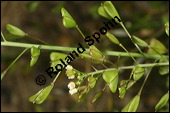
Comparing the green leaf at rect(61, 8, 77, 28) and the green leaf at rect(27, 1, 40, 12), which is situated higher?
the green leaf at rect(27, 1, 40, 12)

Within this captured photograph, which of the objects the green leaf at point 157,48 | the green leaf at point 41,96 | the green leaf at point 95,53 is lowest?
the green leaf at point 157,48

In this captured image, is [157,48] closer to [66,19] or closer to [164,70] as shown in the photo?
[164,70]

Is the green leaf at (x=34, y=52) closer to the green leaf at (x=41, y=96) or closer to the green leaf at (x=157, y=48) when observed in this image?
the green leaf at (x=41, y=96)

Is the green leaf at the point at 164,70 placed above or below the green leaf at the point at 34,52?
below

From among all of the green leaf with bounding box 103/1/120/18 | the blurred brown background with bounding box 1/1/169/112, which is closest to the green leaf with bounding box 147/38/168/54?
the green leaf with bounding box 103/1/120/18

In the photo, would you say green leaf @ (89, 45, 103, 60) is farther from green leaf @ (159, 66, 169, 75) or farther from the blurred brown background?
the blurred brown background

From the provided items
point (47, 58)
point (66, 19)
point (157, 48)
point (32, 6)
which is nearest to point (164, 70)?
point (157, 48)

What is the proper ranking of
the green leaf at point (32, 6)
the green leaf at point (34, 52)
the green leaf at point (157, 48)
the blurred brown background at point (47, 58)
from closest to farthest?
the green leaf at point (34, 52)
the green leaf at point (157, 48)
the green leaf at point (32, 6)
the blurred brown background at point (47, 58)

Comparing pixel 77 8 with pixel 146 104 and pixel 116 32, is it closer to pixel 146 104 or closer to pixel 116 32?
pixel 116 32

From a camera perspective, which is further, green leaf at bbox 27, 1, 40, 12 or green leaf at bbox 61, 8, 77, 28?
green leaf at bbox 27, 1, 40, 12

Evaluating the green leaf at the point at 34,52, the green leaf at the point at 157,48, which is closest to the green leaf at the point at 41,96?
the green leaf at the point at 34,52

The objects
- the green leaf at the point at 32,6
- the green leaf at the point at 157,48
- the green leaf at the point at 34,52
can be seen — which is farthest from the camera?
the green leaf at the point at 32,6

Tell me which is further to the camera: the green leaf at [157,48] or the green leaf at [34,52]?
the green leaf at [157,48]
